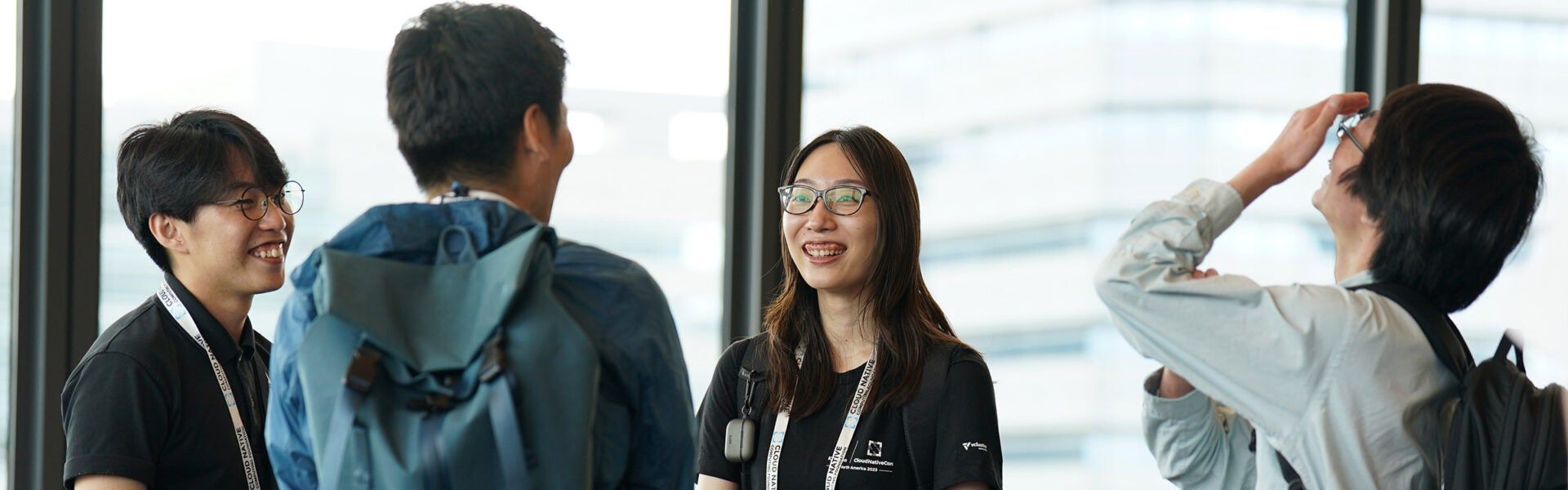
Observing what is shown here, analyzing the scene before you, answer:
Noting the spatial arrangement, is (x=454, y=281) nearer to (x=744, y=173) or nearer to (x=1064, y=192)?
(x=744, y=173)

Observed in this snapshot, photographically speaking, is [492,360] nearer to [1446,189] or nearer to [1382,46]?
[1446,189]

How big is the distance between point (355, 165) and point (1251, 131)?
2.72 metres

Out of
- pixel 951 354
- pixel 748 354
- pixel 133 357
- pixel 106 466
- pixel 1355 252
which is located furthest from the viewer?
pixel 748 354

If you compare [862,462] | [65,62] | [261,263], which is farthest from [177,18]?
[862,462]

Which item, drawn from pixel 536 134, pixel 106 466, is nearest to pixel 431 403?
pixel 536 134

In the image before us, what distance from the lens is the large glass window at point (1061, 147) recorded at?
3629 mm

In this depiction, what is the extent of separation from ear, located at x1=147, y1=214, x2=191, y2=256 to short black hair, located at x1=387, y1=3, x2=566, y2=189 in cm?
94

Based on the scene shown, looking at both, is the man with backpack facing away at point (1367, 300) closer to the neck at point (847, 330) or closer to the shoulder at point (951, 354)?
the shoulder at point (951, 354)

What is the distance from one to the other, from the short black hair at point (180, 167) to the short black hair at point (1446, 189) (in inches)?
69.7

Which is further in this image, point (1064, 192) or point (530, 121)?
point (1064, 192)

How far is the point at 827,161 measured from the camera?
2.40 metres

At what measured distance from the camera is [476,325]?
4.30 ft

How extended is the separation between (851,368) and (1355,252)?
0.90 metres

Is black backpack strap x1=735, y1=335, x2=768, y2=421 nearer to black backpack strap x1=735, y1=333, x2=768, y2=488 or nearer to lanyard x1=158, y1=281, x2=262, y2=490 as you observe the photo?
black backpack strap x1=735, y1=333, x2=768, y2=488
